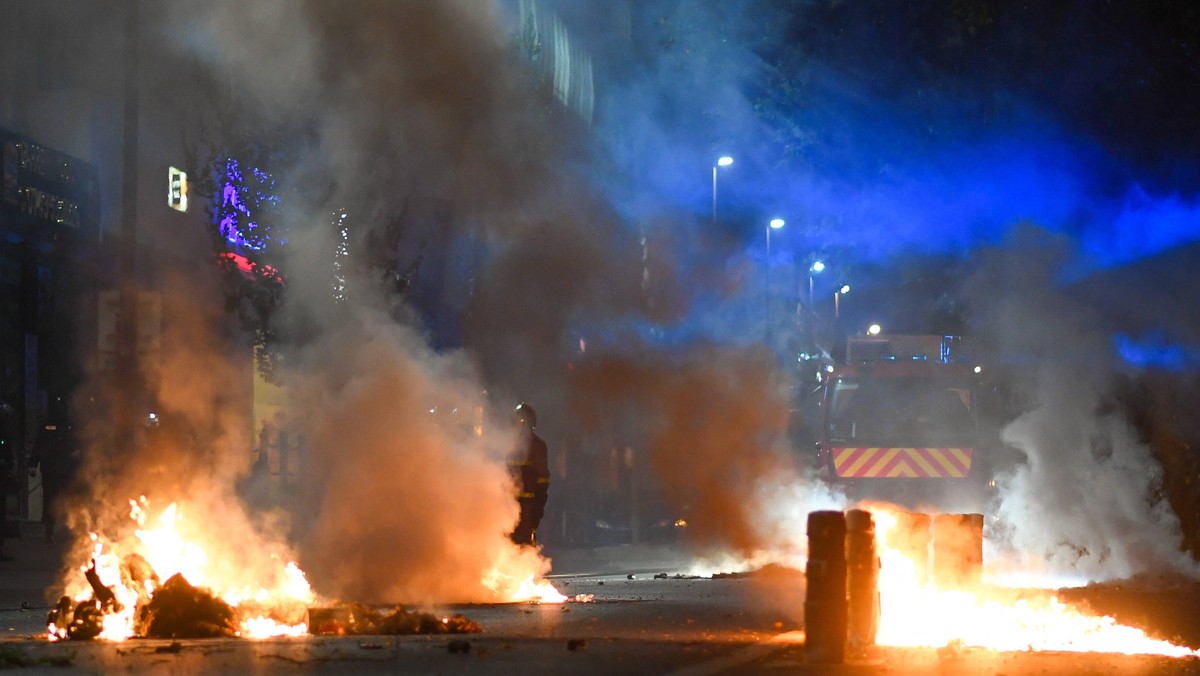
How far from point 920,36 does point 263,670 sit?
9.53 meters

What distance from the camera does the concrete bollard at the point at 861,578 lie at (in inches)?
302

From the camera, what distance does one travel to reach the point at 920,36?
14.0 m

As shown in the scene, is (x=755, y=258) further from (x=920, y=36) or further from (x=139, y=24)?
(x=139, y=24)

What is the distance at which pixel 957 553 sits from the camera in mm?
8938

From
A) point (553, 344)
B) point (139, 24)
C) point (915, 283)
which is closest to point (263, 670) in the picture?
point (139, 24)

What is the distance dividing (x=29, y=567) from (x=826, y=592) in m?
10.5

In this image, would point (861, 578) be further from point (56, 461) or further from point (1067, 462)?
point (56, 461)

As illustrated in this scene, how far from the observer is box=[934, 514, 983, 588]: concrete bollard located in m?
8.91

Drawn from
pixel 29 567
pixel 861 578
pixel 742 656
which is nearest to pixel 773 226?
pixel 29 567

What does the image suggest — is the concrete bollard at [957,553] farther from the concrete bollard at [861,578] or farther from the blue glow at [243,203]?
the blue glow at [243,203]

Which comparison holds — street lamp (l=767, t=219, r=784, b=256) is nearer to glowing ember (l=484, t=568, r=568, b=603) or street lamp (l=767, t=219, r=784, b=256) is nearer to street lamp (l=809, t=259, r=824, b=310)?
street lamp (l=809, t=259, r=824, b=310)

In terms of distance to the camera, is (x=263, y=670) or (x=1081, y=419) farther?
(x=1081, y=419)

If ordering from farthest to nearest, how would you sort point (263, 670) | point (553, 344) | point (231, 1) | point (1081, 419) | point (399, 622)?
1. point (553, 344)
2. point (1081, 419)
3. point (231, 1)
4. point (399, 622)
5. point (263, 670)

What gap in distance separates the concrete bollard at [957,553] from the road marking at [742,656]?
1.00m
